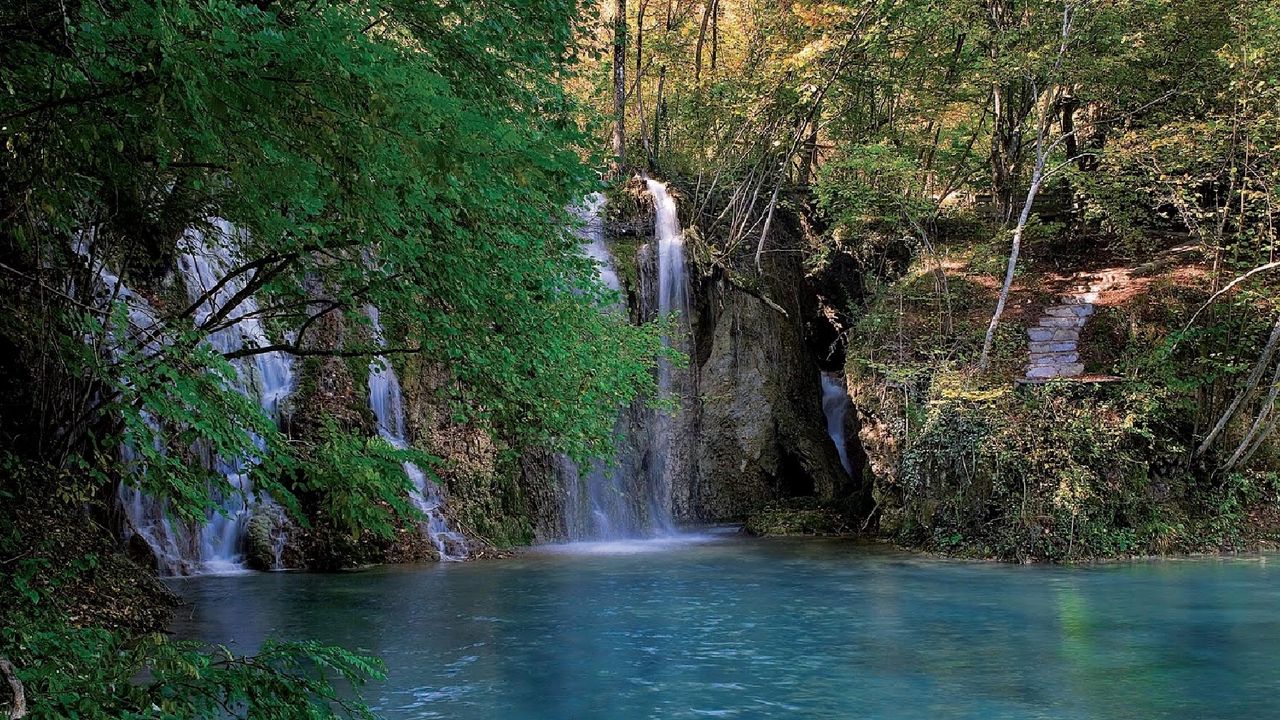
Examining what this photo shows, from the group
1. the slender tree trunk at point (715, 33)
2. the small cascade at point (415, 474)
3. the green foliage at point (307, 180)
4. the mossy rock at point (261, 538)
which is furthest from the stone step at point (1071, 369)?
the mossy rock at point (261, 538)

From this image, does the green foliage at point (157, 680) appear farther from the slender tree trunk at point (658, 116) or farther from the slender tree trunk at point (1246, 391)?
the slender tree trunk at point (658, 116)

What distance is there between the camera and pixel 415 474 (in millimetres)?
15508

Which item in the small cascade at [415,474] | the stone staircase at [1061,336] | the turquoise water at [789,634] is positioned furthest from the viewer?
the stone staircase at [1061,336]

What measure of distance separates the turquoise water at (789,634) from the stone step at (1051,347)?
3997 mm

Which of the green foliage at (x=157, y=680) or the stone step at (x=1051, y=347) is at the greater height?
the stone step at (x=1051, y=347)

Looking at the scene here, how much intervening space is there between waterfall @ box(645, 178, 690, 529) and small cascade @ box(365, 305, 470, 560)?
15.6 feet

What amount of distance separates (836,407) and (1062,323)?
5.38 m

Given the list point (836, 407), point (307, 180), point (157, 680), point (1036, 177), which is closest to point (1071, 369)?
point (1036, 177)

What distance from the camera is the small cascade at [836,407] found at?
68.5 feet

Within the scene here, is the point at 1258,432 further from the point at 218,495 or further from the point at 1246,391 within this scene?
the point at 218,495

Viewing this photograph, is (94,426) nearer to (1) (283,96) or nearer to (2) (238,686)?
(2) (238,686)

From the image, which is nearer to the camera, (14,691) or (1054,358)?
(14,691)

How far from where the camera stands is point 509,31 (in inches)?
262

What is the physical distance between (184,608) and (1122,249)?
17.3m
